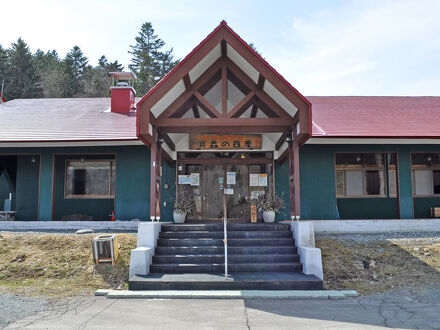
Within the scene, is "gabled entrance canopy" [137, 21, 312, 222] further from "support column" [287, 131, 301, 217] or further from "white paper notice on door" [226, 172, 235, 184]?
"white paper notice on door" [226, 172, 235, 184]

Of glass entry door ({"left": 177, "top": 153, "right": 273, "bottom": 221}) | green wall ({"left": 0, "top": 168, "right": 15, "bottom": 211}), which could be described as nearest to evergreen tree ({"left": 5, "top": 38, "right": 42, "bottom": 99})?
green wall ({"left": 0, "top": 168, "right": 15, "bottom": 211})

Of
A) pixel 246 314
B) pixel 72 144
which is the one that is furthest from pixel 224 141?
pixel 246 314

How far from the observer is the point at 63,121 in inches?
514

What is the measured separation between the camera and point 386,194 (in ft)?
43.8

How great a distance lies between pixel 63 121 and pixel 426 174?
518 inches

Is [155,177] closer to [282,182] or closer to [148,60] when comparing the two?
[282,182]

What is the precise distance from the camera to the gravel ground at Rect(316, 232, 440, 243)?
9.20 m

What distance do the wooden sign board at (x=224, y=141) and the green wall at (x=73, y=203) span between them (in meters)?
3.25

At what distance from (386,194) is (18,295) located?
38.1 ft

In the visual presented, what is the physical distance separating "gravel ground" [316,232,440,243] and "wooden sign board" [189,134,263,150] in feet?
10.9

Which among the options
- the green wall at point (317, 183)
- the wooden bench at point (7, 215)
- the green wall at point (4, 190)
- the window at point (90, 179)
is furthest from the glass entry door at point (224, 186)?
the green wall at point (4, 190)

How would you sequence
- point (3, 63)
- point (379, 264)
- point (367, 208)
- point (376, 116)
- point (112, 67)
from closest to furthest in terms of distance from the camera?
point (379, 264)
point (376, 116)
point (367, 208)
point (3, 63)
point (112, 67)

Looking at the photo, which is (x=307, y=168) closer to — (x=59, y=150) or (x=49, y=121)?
(x=59, y=150)

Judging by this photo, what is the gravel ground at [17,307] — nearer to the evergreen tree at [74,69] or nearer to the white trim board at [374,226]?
the white trim board at [374,226]
